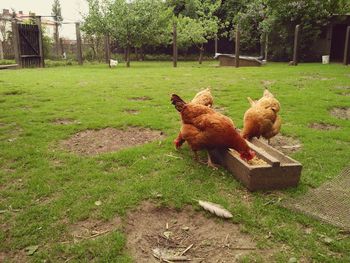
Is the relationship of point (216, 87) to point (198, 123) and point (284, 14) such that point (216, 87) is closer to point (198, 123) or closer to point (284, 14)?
point (198, 123)

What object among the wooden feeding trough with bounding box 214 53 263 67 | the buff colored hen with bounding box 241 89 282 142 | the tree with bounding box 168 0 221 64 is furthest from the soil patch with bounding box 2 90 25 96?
the tree with bounding box 168 0 221 64

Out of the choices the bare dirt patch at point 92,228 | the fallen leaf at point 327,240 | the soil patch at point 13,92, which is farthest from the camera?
the soil patch at point 13,92

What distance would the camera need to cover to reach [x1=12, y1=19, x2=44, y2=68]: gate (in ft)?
61.1

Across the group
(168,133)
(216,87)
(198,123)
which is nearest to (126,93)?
(216,87)

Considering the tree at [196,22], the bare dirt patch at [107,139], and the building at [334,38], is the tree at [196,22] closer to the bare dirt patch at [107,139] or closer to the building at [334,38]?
the building at [334,38]

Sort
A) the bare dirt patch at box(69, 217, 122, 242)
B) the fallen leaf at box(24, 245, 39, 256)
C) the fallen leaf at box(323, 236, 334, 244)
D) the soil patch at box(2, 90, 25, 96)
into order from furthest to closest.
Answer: the soil patch at box(2, 90, 25, 96) → the bare dirt patch at box(69, 217, 122, 242) → the fallen leaf at box(323, 236, 334, 244) → the fallen leaf at box(24, 245, 39, 256)

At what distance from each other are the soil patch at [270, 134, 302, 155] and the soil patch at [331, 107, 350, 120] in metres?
2.04

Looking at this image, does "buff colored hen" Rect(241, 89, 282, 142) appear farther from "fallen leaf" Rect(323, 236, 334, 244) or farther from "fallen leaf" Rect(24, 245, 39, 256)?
"fallen leaf" Rect(24, 245, 39, 256)

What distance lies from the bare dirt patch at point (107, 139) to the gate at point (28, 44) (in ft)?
51.9

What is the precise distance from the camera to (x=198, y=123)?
409 centimetres

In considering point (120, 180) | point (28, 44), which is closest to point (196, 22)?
point (28, 44)

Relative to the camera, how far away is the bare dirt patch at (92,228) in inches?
112

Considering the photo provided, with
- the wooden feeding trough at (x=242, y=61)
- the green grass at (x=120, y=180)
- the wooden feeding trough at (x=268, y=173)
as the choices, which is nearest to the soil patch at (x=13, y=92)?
the green grass at (x=120, y=180)

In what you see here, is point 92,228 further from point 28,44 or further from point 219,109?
point 28,44
